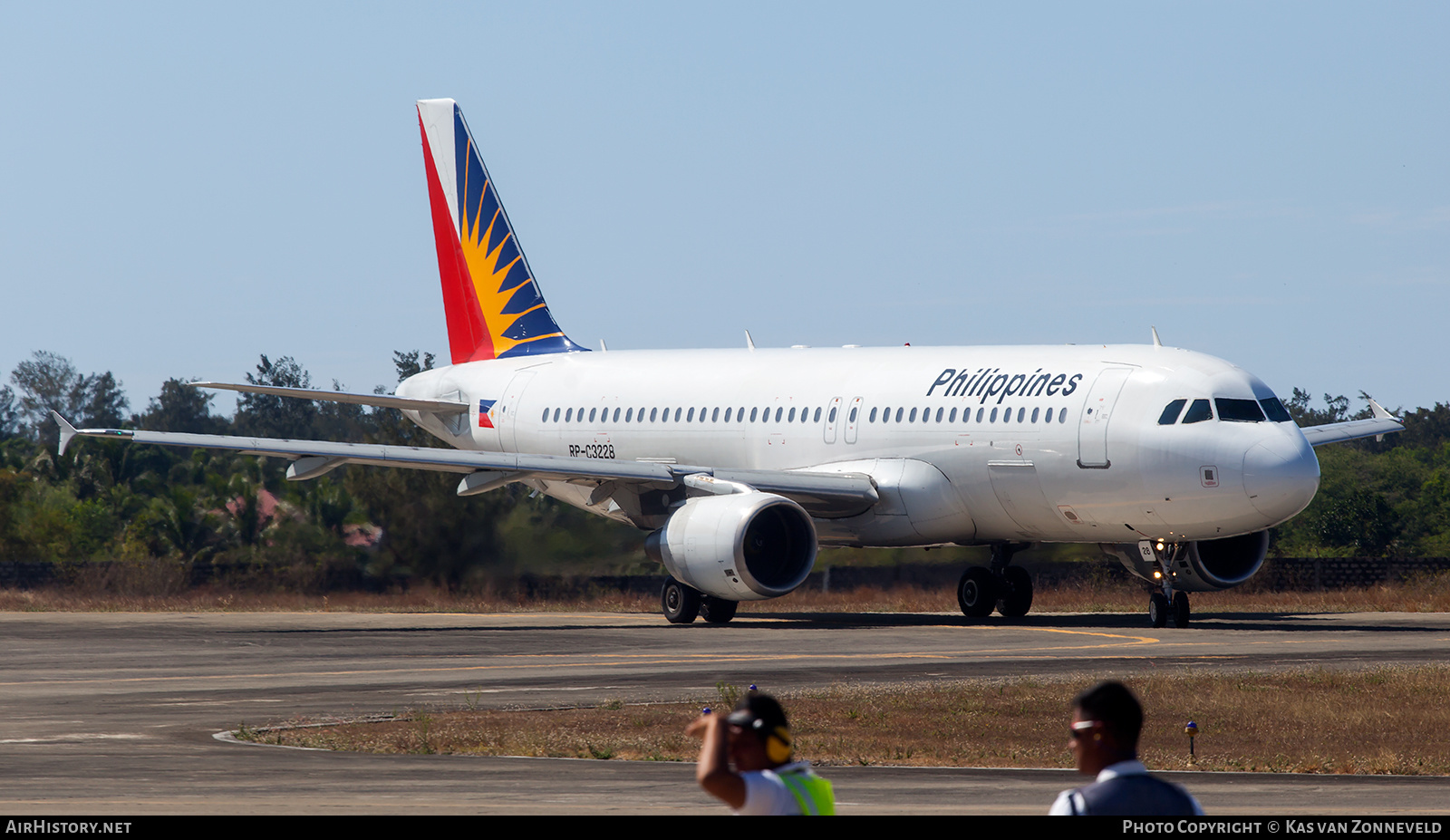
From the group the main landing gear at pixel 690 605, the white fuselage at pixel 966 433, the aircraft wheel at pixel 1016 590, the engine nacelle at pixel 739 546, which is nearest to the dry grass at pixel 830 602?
the white fuselage at pixel 966 433

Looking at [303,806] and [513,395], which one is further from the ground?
[513,395]

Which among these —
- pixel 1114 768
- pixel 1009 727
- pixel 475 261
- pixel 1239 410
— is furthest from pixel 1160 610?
pixel 1114 768

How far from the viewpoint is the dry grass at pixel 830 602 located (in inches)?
1590

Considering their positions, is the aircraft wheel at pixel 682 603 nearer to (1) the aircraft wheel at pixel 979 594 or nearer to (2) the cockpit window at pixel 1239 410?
(1) the aircraft wheel at pixel 979 594

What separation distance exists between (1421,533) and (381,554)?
97.4 feet

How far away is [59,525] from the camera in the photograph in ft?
180

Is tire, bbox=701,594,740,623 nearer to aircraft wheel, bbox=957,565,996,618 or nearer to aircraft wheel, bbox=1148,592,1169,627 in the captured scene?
aircraft wheel, bbox=957,565,996,618

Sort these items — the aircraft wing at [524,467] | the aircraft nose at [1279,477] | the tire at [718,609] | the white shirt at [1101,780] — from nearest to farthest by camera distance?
1. the white shirt at [1101,780]
2. the aircraft nose at [1279,477]
3. the aircraft wing at [524,467]
4. the tire at [718,609]

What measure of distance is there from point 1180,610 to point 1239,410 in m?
3.60

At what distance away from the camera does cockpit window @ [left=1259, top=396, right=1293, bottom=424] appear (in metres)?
30.2

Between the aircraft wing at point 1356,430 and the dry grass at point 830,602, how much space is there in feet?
12.5

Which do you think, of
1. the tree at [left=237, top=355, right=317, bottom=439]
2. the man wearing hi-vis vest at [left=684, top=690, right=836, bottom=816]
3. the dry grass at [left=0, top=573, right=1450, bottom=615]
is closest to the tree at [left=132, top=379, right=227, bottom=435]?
the tree at [left=237, top=355, right=317, bottom=439]
